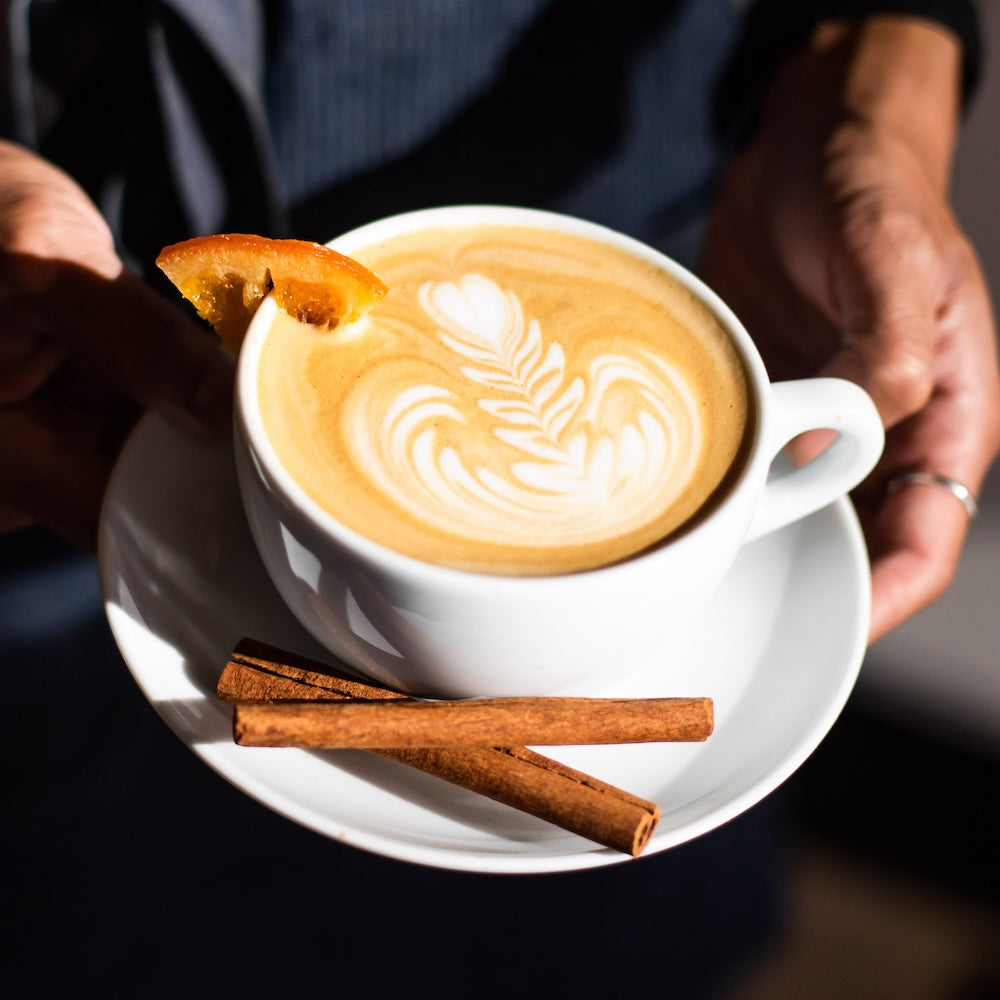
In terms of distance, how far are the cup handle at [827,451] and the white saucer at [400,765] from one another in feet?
0.36

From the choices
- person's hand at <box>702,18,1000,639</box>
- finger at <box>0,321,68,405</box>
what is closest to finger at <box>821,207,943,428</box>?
person's hand at <box>702,18,1000,639</box>

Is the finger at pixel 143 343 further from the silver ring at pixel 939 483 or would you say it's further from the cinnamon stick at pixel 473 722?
the silver ring at pixel 939 483

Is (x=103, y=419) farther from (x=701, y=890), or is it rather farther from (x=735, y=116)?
(x=701, y=890)

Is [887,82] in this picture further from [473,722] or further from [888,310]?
[473,722]

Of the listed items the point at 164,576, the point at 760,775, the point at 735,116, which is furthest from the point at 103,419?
the point at 735,116

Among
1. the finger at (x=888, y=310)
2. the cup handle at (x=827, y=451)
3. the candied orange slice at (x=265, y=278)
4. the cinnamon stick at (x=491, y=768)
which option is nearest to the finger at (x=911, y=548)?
the finger at (x=888, y=310)

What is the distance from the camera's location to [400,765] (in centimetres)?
94

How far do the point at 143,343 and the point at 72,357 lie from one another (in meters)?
0.31

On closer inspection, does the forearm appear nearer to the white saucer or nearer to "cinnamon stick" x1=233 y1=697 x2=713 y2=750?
the white saucer

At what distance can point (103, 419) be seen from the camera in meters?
1.38

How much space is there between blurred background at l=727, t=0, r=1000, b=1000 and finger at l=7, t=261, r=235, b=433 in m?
1.93

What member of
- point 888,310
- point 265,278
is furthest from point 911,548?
point 265,278

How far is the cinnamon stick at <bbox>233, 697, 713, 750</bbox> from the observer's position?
837 millimetres

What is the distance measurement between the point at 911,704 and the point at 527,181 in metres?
1.84
